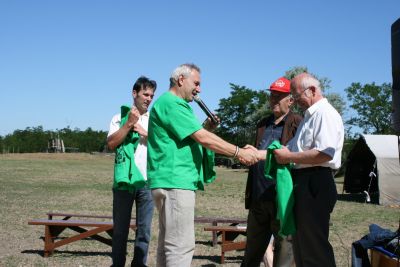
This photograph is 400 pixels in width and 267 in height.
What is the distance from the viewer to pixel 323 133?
3646 mm

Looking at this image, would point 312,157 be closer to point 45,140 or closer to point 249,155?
point 249,155

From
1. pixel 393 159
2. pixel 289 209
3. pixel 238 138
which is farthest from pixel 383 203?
pixel 238 138

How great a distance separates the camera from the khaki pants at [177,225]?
3795mm

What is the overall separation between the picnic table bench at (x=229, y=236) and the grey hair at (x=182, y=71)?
2963 mm

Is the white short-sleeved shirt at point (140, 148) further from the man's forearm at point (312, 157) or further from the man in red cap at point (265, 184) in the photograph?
the man's forearm at point (312, 157)

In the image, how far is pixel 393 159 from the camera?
17.0m

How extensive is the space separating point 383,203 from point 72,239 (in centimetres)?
1268

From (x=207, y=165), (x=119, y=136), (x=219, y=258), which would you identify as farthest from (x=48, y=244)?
(x=207, y=165)

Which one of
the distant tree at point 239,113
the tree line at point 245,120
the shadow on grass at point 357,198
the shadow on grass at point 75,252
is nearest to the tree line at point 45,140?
the tree line at point 245,120

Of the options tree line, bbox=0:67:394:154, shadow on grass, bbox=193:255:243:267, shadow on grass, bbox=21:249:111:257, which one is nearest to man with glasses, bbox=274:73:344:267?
shadow on grass, bbox=193:255:243:267

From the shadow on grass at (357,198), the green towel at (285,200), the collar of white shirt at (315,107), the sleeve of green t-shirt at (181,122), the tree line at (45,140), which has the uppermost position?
the tree line at (45,140)

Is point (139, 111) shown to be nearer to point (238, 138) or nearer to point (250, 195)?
point (250, 195)

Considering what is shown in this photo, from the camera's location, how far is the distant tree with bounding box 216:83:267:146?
7425 centimetres

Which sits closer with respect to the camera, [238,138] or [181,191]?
[181,191]
